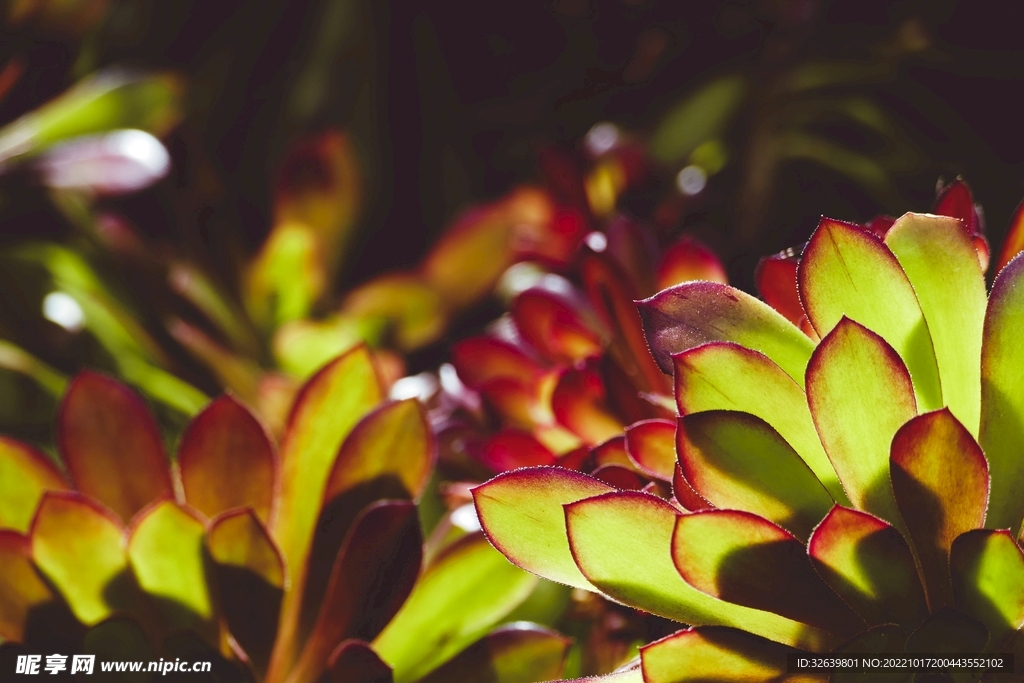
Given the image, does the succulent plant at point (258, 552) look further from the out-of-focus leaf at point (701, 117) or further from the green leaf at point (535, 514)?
the out-of-focus leaf at point (701, 117)

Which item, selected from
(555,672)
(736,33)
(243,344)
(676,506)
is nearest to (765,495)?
(676,506)

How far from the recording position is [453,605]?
42 centimetres

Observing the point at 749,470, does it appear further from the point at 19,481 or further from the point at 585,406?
the point at 19,481

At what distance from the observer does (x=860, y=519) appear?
0.28m

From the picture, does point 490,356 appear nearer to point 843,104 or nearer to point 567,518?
point 567,518

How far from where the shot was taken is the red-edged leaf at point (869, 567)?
0.28m

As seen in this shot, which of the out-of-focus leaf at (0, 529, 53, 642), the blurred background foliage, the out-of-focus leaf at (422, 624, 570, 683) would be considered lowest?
the out-of-focus leaf at (422, 624, 570, 683)

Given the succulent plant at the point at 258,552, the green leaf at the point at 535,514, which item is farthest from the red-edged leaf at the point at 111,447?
the green leaf at the point at 535,514

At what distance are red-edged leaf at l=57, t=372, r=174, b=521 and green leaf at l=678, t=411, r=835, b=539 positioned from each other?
0.28 m

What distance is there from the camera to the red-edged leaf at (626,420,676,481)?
0.34 m

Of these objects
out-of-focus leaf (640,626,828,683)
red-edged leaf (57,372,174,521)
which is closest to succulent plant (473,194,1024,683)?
out-of-focus leaf (640,626,828,683)

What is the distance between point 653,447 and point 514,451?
0.08m

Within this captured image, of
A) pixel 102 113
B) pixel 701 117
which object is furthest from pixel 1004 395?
pixel 102 113

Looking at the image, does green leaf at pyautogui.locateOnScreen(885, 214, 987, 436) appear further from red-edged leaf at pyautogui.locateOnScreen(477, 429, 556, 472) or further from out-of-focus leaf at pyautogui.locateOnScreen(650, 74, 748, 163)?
out-of-focus leaf at pyautogui.locateOnScreen(650, 74, 748, 163)
